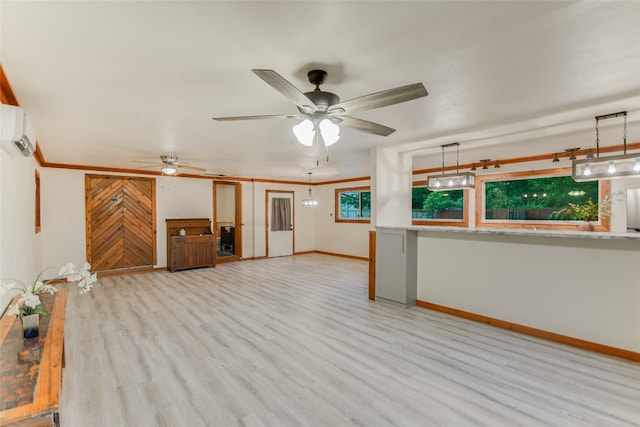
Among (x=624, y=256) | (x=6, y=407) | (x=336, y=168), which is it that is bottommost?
(x=6, y=407)

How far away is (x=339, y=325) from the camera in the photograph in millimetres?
3748

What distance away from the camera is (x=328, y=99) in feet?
6.89

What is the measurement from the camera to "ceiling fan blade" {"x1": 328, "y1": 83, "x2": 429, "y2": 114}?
1790 mm

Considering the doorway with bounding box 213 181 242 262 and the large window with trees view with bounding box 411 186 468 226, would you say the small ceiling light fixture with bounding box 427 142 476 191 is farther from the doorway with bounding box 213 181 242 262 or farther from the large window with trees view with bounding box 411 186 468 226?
the doorway with bounding box 213 181 242 262

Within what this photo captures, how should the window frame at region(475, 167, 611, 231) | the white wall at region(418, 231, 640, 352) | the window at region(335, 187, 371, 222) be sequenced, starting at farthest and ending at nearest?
the window at region(335, 187, 371, 222) < the window frame at region(475, 167, 611, 231) < the white wall at region(418, 231, 640, 352)

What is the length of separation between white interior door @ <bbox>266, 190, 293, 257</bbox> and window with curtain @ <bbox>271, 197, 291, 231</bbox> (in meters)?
0.03

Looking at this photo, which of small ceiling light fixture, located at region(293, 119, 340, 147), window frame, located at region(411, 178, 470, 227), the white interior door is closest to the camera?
small ceiling light fixture, located at region(293, 119, 340, 147)

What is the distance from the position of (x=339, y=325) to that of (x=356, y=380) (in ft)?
4.01

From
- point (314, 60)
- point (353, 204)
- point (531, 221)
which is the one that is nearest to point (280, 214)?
point (353, 204)

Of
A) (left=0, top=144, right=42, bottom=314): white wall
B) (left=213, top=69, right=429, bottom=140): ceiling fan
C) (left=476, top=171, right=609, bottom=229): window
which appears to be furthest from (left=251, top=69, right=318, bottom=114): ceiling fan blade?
(left=476, top=171, right=609, bottom=229): window

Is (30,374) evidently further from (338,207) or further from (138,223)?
(338,207)

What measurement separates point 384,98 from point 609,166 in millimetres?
3140

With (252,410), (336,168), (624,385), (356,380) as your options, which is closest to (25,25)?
(252,410)

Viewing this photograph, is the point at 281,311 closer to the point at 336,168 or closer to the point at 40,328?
the point at 40,328
